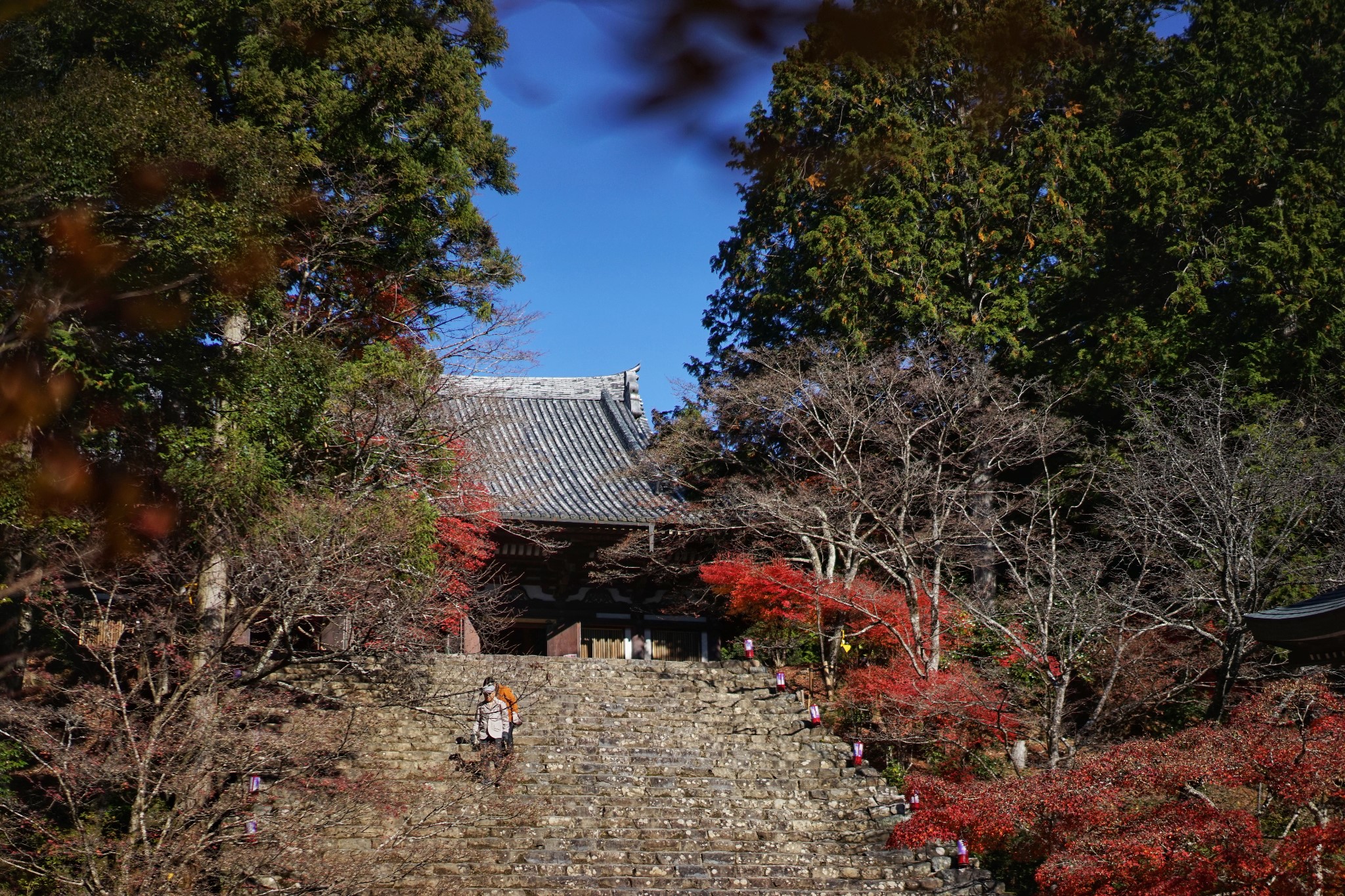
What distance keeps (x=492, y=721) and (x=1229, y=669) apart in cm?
714

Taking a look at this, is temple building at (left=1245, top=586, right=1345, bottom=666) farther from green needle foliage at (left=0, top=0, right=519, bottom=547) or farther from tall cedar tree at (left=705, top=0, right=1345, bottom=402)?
tall cedar tree at (left=705, top=0, right=1345, bottom=402)

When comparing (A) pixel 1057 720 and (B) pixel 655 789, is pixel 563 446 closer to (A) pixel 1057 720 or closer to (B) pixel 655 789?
(B) pixel 655 789

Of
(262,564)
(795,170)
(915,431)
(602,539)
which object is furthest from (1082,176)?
(795,170)

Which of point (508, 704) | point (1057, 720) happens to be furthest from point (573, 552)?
point (1057, 720)

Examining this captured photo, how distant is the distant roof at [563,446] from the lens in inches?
665

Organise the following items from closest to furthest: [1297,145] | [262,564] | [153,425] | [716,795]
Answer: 1. [262,564]
2. [153,425]
3. [716,795]
4. [1297,145]

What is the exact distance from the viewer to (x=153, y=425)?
10.1 m

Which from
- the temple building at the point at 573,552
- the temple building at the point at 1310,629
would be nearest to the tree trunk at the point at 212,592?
the temple building at the point at 573,552

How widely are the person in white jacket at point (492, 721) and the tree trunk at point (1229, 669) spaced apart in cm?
676

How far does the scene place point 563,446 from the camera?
2006cm

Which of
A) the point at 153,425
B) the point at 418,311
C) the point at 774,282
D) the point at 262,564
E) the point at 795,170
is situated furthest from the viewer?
the point at 774,282

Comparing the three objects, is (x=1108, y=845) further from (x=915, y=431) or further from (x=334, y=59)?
(x=334, y=59)

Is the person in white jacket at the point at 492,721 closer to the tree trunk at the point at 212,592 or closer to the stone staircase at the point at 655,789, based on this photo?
the stone staircase at the point at 655,789

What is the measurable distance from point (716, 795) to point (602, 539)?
6.14 metres
